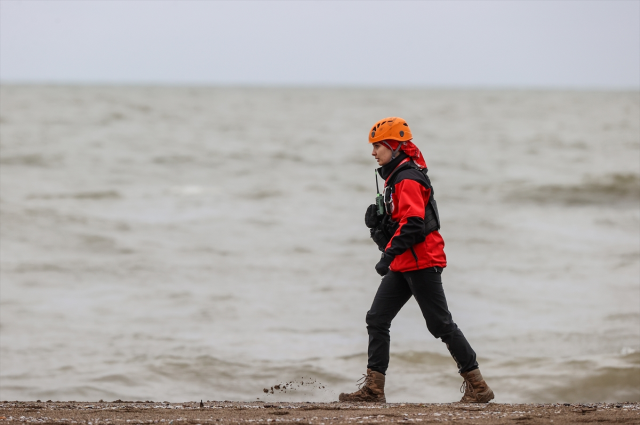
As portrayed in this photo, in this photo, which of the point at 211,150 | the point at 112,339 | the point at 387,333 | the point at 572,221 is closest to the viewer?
the point at 387,333

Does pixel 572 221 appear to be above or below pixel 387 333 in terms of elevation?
above

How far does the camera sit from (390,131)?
4598 millimetres

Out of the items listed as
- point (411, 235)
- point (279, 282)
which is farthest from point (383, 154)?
point (279, 282)

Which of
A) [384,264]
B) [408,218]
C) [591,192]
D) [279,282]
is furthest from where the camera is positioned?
[591,192]

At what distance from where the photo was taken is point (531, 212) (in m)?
18.9

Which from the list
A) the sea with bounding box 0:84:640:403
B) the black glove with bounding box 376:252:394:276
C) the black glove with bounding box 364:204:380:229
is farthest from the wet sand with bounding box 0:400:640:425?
the sea with bounding box 0:84:640:403

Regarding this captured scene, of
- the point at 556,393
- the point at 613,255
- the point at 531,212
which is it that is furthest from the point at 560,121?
the point at 556,393

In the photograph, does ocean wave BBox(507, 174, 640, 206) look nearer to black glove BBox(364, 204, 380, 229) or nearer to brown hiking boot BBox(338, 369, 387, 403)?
brown hiking boot BBox(338, 369, 387, 403)

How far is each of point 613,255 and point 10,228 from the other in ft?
36.7

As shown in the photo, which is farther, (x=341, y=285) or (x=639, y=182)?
(x=639, y=182)

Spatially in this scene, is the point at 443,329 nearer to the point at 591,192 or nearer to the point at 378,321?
the point at 378,321

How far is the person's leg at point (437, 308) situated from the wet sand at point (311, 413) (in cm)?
33

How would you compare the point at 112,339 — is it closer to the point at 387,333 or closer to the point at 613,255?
the point at 387,333

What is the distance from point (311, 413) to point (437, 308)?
3.41 feet
